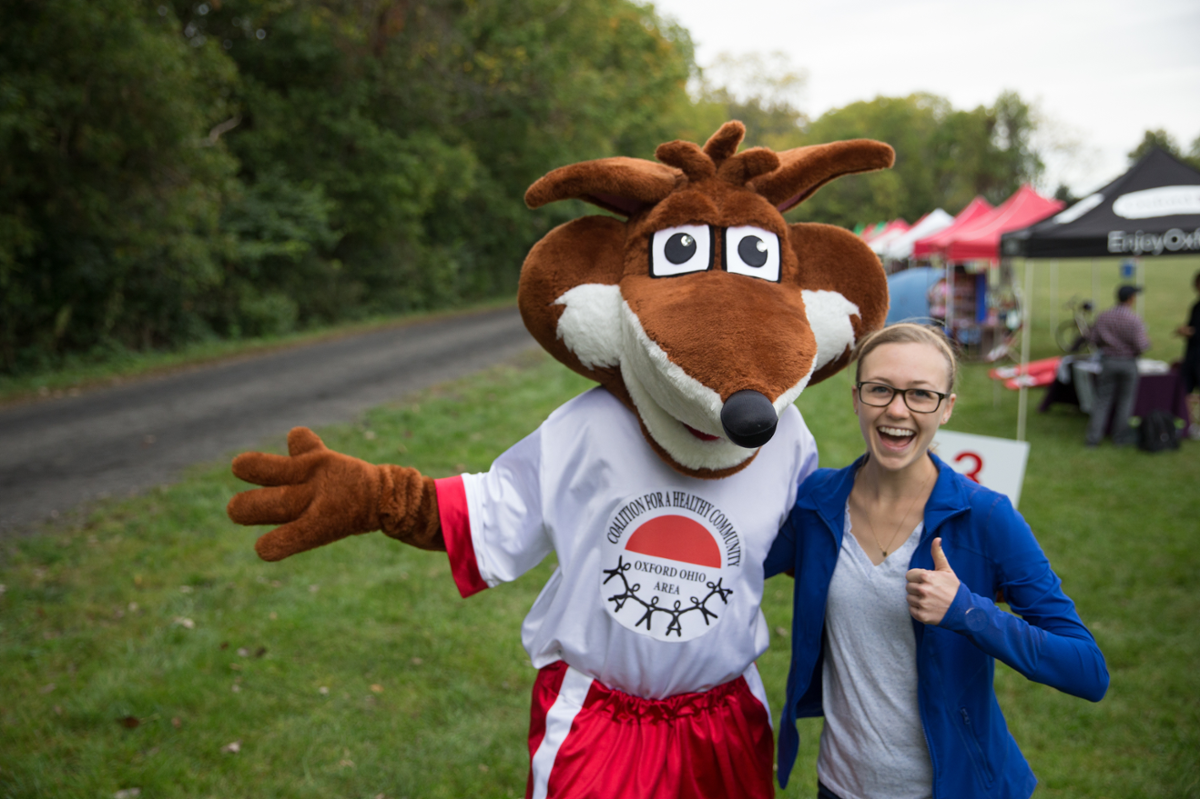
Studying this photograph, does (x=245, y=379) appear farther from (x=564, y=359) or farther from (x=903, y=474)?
(x=903, y=474)

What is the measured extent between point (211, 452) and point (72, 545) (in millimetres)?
2278

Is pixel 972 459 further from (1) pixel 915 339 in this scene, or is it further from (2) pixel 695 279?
(2) pixel 695 279

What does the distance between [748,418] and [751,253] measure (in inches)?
24.2

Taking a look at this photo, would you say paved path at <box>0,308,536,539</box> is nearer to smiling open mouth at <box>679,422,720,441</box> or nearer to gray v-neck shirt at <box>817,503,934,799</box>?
smiling open mouth at <box>679,422,720,441</box>

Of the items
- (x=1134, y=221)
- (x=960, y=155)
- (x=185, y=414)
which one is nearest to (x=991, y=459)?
(x=1134, y=221)

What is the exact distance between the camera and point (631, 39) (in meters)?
25.6

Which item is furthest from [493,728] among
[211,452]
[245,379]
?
[245,379]

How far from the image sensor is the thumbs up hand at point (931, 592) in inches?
61.6

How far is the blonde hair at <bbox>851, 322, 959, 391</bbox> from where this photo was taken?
1800 millimetres

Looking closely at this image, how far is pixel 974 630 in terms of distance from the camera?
1.54 m

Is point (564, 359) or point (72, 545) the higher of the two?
point (564, 359)

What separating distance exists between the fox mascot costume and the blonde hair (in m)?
0.14

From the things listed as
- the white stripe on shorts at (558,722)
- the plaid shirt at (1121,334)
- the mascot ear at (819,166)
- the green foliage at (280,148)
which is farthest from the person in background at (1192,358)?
the green foliage at (280,148)

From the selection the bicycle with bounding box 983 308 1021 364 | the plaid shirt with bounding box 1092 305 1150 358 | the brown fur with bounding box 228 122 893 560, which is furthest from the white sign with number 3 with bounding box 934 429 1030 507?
the bicycle with bounding box 983 308 1021 364
